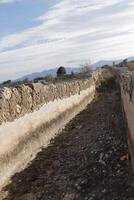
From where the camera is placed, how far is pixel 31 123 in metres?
11.5

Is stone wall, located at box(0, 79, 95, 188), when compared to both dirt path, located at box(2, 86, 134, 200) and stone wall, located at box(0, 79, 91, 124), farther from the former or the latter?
dirt path, located at box(2, 86, 134, 200)

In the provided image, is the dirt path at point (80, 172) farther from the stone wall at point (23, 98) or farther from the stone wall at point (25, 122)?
the stone wall at point (23, 98)

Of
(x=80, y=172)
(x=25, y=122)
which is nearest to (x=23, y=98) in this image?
(x=25, y=122)

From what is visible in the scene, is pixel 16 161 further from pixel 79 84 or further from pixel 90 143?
pixel 79 84

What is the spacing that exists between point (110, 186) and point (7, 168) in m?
2.20

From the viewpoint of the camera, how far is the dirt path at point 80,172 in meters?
7.57

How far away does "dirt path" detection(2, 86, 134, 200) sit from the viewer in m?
7.57

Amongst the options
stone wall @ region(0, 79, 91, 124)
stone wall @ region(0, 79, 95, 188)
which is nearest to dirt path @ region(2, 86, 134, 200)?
stone wall @ region(0, 79, 95, 188)

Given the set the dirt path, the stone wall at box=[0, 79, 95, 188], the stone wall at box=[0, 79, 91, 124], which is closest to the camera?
the dirt path

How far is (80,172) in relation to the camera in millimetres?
8977

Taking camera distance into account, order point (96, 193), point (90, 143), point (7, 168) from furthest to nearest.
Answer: point (90, 143)
point (7, 168)
point (96, 193)

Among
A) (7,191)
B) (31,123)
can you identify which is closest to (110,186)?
(7,191)

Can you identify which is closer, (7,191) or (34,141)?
(7,191)

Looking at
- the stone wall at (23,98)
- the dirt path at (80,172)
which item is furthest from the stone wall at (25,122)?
the dirt path at (80,172)
